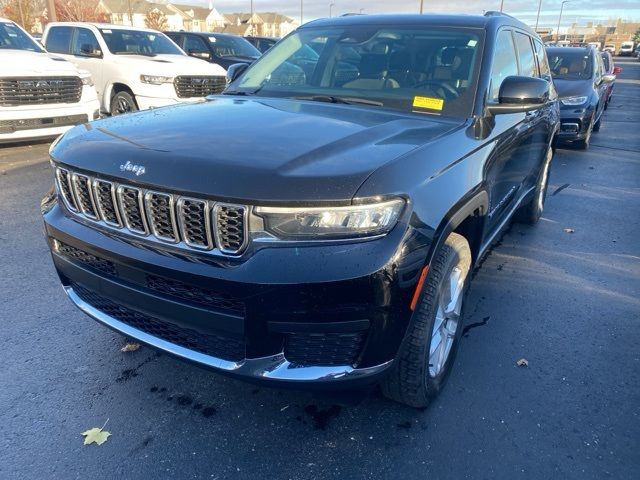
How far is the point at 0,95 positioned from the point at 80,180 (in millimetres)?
5582

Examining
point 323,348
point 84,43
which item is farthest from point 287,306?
point 84,43

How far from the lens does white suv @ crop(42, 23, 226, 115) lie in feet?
28.3

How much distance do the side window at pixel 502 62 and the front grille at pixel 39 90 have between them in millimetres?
6248

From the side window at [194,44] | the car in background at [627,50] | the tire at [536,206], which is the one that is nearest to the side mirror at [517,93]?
the tire at [536,206]

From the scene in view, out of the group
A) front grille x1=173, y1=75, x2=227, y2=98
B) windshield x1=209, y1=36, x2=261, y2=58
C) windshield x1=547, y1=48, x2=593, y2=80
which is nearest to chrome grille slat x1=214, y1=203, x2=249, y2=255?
front grille x1=173, y1=75, x2=227, y2=98

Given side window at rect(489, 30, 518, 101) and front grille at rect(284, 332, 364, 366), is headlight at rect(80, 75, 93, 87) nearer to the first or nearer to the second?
side window at rect(489, 30, 518, 101)

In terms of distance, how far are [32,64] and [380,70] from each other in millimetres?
6050

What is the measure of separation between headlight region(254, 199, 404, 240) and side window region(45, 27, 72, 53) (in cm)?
962

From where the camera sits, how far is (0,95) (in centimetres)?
670

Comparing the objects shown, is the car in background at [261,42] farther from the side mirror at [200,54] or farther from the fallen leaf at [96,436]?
the fallen leaf at [96,436]

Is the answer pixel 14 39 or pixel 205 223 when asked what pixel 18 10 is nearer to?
pixel 14 39

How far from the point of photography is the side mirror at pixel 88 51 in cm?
905

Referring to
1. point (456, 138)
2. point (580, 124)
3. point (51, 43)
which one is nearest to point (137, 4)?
point (51, 43)

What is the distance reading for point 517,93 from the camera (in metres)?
2.86
